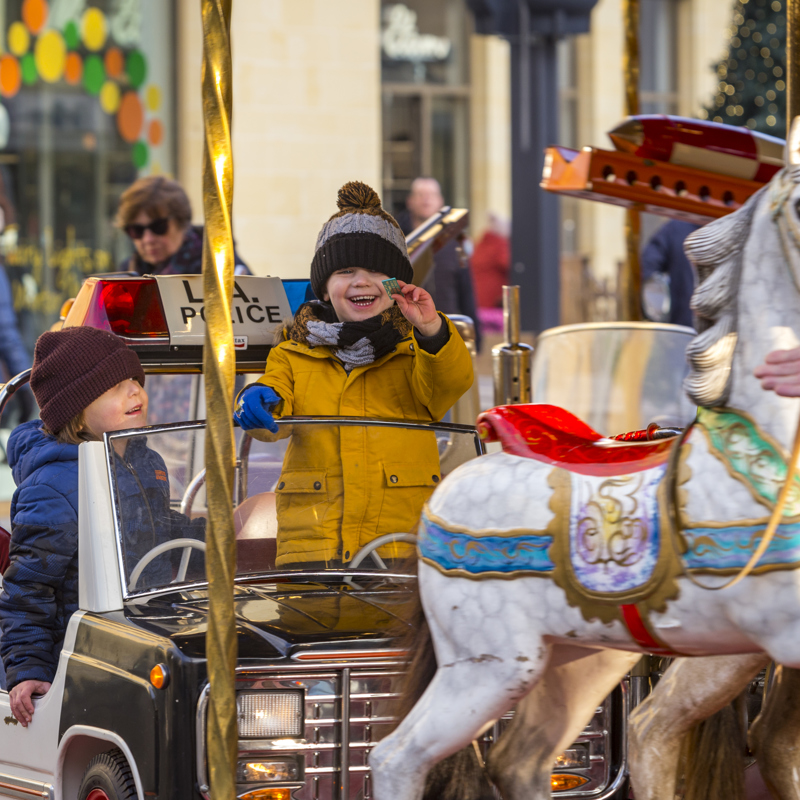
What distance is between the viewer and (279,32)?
1240cm

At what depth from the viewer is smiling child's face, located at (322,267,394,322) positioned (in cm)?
384

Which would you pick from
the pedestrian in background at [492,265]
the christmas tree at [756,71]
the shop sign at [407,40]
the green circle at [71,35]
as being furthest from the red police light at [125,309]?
the shop sign at [407,40]

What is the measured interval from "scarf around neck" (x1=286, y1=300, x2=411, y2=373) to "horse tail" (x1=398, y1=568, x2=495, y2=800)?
3.18ft

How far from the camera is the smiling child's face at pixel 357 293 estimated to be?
12.6ft

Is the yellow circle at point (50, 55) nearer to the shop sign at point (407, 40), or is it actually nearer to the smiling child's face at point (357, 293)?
the shop sign at point (407, 40)

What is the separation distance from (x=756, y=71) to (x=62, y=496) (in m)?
8.18

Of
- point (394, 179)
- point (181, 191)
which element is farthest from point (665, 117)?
point (394, 179)

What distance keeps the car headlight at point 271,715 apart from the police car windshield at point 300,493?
19.4 inches

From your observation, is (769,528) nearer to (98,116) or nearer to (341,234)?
(341,234)

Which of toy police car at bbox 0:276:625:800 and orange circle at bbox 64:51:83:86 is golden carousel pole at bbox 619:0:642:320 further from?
orange circle at bbox 64:51:83:86

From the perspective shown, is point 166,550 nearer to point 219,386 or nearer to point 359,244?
point 219,386

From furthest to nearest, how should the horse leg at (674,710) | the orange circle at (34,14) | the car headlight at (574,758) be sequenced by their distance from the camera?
the orange circle at (34,14) → the car headlight at (574,758) → the horse leg at (674,710)

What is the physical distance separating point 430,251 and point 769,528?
12.9 feet

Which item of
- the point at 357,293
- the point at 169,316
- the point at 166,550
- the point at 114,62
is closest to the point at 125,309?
the point at 169,316
